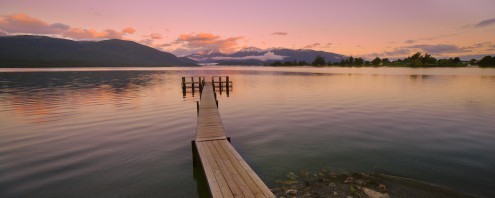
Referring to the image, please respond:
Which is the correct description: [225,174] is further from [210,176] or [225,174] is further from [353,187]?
[353,187]

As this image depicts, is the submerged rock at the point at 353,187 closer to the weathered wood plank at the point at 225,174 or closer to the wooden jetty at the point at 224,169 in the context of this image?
the wooden jetty at the point at 224,169

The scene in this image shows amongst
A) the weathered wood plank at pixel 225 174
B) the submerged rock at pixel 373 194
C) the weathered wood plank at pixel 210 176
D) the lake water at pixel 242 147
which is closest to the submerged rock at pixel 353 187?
the submerged rock at pixel 373 194

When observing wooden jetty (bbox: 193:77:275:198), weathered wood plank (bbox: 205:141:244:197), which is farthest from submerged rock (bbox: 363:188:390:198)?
weathered wood plank (bbox: 205:141:244:197)

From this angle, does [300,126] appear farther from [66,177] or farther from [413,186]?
[66,177]

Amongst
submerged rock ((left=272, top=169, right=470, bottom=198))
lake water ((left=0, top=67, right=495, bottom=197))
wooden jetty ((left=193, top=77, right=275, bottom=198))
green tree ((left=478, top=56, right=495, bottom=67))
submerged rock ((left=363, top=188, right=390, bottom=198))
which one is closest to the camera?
wooden jetty ((left=193, top=77, right=275, bottom=198))

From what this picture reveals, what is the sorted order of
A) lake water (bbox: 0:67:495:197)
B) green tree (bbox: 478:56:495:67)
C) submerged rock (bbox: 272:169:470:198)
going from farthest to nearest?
green tree (bbox: 478:56:495:67)
lake water (bbox: 0:67:495:197)
submerged rock (bbox: 272:169:470:198)

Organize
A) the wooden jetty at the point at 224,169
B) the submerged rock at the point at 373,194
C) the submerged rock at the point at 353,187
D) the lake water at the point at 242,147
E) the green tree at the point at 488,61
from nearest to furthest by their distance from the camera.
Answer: the wooden jetty at the point at 224,169
the submerged rock at the point at 373,194
the submerged rock at the point at 353,187
the lake water at the point at 242,147
the green tree at the point at 488,61

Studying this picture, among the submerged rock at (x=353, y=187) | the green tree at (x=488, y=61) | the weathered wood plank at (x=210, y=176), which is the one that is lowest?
the submerged rock at (x=353, y=187)

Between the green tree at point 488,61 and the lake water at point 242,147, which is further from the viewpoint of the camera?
the green tree at point 488,61

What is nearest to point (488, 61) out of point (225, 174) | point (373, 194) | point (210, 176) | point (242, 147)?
point (242, 147)

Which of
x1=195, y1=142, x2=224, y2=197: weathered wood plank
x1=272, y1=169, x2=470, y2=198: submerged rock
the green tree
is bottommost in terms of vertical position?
x1=272, y1=169, x2=470, y2=198: submerged rock

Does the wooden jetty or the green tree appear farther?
the green tree

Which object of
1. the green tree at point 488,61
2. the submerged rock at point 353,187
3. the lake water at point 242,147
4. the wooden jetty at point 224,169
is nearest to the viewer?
the wooden jetty at point 224,169

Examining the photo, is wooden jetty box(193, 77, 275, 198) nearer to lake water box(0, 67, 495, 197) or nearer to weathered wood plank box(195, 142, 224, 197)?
weathered wood plank box(195, 142, 224, 197)
